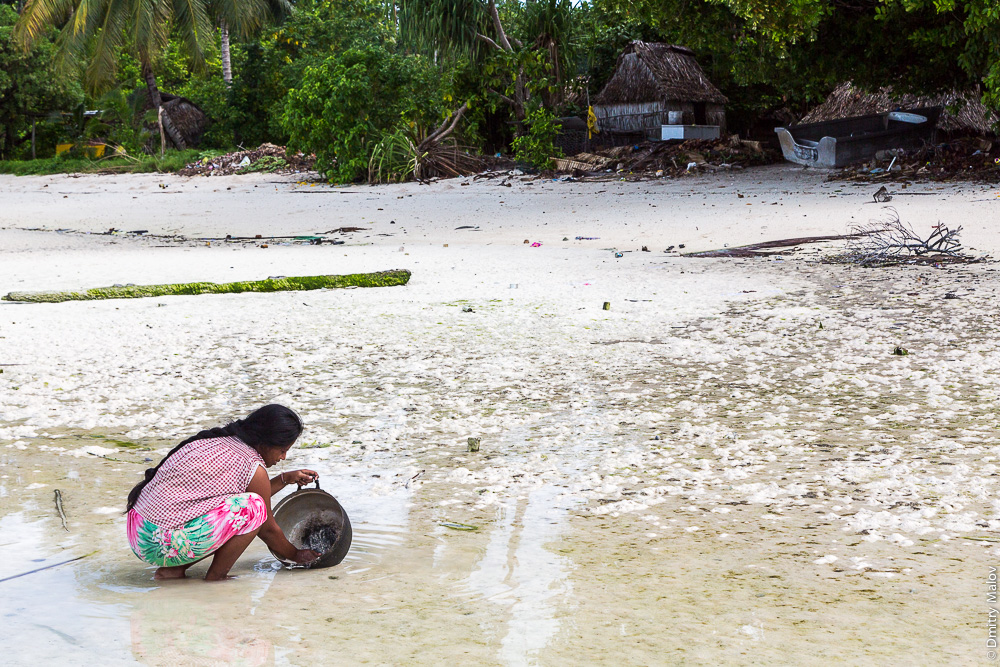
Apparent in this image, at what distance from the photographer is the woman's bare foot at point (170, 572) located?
8.02ft

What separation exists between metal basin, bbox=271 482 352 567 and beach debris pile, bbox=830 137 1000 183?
458 inches

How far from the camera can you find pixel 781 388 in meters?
4.23

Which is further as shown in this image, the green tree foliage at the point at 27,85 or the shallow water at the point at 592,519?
the green tree foliage at the point at 27,85

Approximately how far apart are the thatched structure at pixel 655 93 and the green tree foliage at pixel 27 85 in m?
15.8

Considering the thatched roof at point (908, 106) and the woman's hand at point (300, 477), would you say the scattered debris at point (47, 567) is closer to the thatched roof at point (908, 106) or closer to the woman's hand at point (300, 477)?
the woman's hand at point (300, 477)

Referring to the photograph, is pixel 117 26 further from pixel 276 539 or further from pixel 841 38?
pixel 276 539

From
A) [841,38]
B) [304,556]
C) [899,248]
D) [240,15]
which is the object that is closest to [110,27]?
[240,15]

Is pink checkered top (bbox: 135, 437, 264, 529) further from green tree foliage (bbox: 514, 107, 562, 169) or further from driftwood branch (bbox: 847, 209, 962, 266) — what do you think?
green tree foliage (bbox: 514, 107, 562, 169)

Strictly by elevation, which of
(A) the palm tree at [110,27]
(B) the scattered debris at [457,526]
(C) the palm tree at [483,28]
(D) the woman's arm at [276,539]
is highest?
(A) the palm tree at [110,27]

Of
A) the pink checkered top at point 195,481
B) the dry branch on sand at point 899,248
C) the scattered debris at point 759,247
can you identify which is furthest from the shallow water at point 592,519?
the scattered debris at point 759,247

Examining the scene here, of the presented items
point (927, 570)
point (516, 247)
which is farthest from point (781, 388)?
point (516, 247)

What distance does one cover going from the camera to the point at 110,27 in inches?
907

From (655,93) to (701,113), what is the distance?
1273mm

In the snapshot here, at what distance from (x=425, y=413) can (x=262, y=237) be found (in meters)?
7.58
